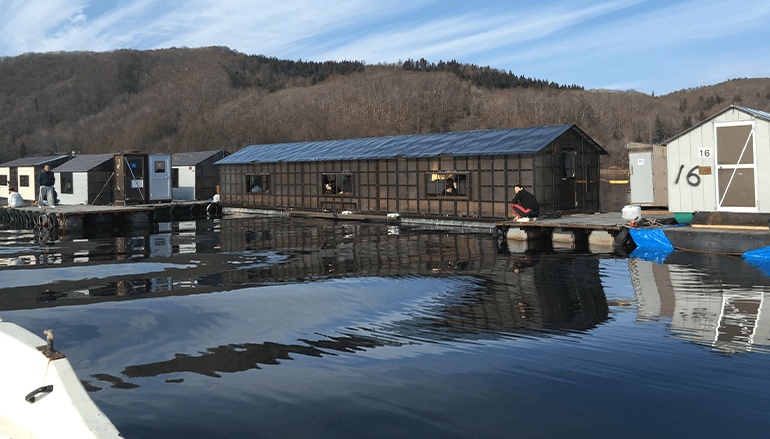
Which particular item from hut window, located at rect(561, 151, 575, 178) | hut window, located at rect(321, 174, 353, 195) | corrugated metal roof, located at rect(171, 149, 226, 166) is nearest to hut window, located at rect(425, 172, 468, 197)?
hut window, located at rect(561, 151, 575, 178)

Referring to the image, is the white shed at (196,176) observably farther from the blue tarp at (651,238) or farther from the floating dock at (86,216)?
the blue tarp at (651,238)

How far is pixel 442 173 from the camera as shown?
118ft

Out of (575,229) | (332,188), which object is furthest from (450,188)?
(575,229)

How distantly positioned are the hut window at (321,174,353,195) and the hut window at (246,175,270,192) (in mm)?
7234

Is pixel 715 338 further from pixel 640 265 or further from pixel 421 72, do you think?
pixel 421 72

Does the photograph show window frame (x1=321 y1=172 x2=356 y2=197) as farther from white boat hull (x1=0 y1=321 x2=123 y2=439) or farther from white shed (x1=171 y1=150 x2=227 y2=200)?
white boat hull (x1=0 y1=321 x2=123 y2=439)

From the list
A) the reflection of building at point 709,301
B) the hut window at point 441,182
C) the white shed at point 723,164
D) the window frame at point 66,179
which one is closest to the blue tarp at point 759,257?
the reflection of building at point 709,301

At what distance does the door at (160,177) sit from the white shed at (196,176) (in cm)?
780

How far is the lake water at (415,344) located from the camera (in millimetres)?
7656

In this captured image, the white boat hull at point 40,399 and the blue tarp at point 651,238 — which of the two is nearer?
the white boat hull at point 40,399

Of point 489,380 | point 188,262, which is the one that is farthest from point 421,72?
point 489,380

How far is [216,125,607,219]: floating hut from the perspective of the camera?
32031mm

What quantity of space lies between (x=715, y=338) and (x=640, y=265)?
9.26 metres

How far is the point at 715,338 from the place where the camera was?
1070 cm
